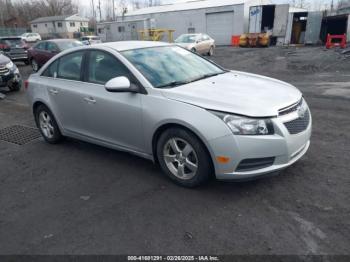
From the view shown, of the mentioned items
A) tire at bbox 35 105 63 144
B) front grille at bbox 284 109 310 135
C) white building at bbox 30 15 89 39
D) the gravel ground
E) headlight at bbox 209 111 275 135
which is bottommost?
the gravel ground

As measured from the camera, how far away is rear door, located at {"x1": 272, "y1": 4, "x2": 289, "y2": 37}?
25.1 m

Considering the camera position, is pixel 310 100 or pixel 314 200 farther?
pixel 310 100

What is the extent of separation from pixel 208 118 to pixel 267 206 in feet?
3.63

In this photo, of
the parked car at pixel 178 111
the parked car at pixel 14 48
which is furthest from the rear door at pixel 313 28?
the parked car at pixel 178 111

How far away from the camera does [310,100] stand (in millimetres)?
7320

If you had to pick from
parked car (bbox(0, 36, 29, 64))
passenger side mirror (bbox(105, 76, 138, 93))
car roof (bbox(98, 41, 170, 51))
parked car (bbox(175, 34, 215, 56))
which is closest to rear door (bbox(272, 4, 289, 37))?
parked car (bbox(175, 34, 215, 56))

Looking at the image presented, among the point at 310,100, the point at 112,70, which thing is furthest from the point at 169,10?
the point at 112,70

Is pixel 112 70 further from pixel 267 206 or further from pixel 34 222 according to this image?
pixel 267 206

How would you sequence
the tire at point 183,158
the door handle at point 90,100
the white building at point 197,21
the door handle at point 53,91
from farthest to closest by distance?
the white building at point 197,21 → the door handle at point 53,91 → the door handle at point 90,100 → the tire at point 183,158

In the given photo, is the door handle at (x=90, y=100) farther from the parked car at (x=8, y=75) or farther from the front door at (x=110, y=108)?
the parked car at (x=8, y=75)

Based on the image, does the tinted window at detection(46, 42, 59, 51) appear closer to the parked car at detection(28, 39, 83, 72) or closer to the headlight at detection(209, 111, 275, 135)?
the parked car at detection(28, 39, 83, 72)

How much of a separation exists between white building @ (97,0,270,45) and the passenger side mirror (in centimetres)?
2858

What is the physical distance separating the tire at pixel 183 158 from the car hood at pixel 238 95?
0.40 m

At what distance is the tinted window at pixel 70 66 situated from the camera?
4484 mm
